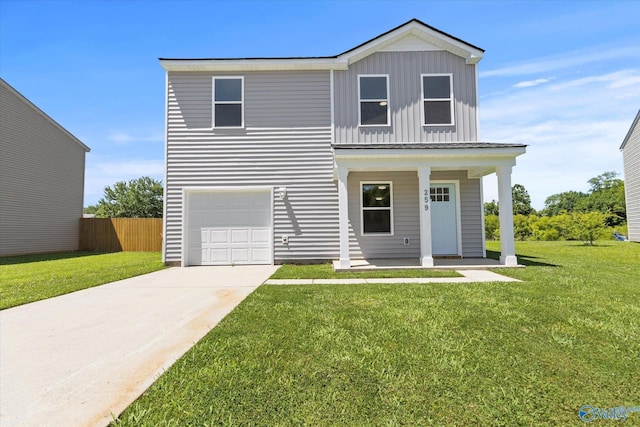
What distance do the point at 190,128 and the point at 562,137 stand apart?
21.4 meters

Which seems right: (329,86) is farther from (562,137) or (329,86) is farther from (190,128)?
(562,137)

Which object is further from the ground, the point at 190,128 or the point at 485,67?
the point at 485,67

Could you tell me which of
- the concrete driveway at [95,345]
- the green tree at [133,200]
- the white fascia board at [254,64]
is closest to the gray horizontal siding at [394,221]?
the white fascia board at [254,64]

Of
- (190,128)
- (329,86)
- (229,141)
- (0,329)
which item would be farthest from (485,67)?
(0,329)

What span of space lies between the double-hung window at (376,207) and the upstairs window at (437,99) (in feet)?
8.09

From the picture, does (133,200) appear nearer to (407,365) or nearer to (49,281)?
(49,281)

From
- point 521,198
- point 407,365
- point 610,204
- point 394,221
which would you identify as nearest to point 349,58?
point 394,221

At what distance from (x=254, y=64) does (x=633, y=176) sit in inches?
840

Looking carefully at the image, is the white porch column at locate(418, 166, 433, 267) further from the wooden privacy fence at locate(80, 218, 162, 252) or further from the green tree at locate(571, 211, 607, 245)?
the wooden privacy fence at locate(80, 218, 162, 252)

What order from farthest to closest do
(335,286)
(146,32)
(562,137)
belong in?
(562,137), (146,32), (335,286)

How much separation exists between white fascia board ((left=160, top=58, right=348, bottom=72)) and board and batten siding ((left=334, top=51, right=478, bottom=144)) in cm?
46

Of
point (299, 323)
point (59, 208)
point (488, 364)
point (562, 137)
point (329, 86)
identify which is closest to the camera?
point (488, 364)

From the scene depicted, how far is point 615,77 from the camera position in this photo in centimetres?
1046

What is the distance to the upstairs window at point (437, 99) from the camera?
9.47 metres
